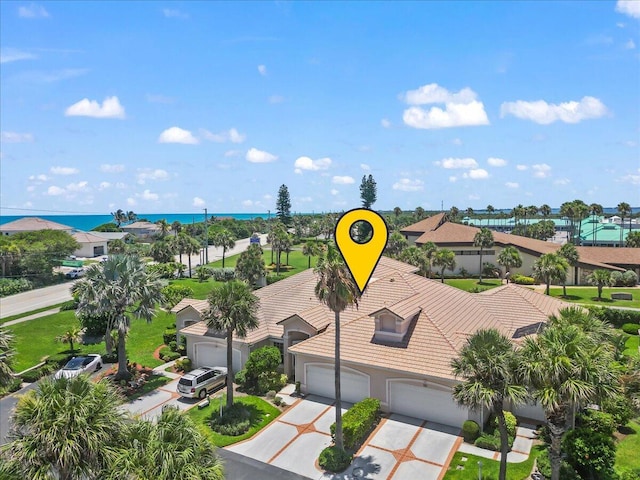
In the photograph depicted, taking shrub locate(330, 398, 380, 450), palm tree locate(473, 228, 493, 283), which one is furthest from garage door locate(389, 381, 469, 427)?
palm tree locate(473, 228, 493, 283)

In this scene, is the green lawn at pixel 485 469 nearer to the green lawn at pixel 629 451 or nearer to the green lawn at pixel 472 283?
the green lawn at pixel 629 451

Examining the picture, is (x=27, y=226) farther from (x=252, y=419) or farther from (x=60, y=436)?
(x=60, y=436)

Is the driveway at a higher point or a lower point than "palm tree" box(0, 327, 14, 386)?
lower

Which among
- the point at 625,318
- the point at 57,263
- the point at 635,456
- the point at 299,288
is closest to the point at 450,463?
the point at 635,456

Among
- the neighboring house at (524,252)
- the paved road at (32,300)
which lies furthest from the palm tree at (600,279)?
the paved road at (32,300)

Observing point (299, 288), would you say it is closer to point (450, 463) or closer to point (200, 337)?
point (200, 337)

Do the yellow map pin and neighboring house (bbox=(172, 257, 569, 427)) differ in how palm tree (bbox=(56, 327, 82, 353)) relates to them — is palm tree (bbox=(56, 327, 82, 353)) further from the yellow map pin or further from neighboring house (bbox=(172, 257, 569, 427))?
the yellow map pin
